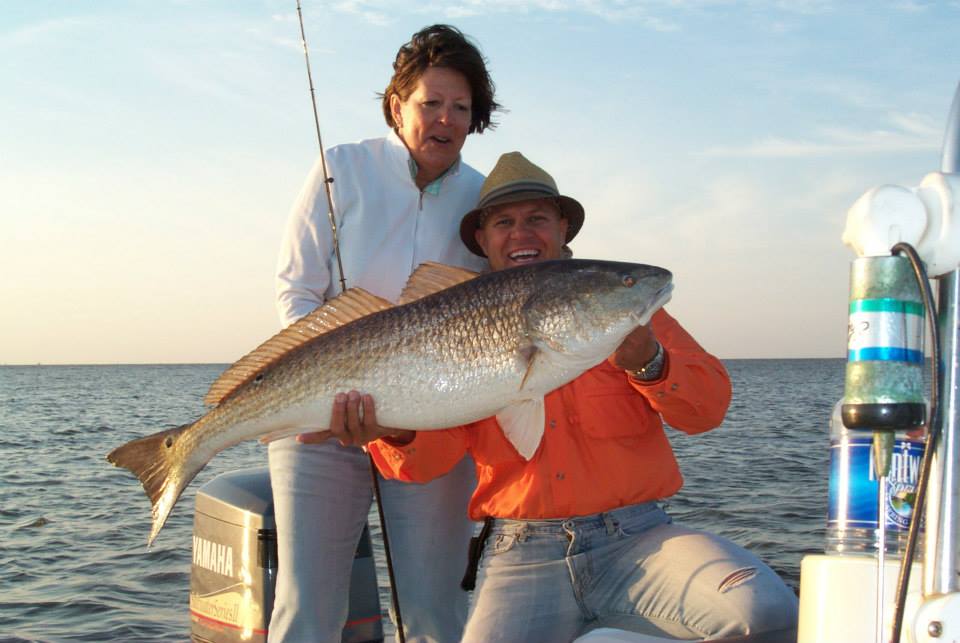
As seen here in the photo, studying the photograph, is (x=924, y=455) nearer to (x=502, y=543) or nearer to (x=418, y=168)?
(x=502, y=543)

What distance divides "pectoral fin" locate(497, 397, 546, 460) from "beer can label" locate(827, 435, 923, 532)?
1.25 meters

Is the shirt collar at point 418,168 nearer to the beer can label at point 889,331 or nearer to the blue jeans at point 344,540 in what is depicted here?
the blue jeans at point 344,540

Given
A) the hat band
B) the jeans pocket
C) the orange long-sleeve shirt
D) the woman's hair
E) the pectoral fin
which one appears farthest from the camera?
the woman's hair

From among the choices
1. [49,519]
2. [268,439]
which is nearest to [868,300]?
[268,439]

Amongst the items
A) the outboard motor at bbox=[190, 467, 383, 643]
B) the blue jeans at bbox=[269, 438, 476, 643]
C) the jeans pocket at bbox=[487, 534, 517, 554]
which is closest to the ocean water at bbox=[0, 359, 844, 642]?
the outboard motor at bbox=[190, 467, 383, 643]

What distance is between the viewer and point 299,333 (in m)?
3.84

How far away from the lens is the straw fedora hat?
4125 millimetres

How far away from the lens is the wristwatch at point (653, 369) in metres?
3.57

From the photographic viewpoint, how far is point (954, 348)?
2.00 metres

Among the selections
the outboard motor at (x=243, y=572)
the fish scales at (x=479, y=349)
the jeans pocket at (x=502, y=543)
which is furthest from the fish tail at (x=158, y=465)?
the jeans pocket at (x=502, y=543)

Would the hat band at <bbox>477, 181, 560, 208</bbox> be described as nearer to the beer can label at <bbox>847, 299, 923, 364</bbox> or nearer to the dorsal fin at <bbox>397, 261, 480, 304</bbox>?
the dorsal fin at <bbox>397, 261, 480, 304</bbox>

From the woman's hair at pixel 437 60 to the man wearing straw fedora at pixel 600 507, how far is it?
2.55 ft

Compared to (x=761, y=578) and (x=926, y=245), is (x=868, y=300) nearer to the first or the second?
(x=926, y=245)

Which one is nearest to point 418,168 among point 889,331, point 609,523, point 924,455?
point 609,523
